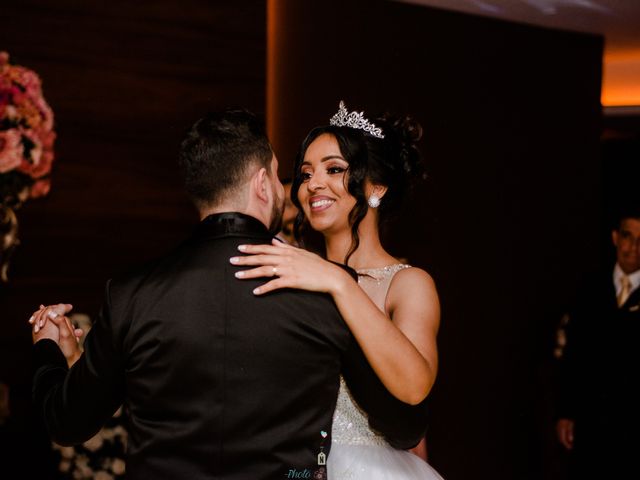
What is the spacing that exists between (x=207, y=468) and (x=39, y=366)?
1.61ft

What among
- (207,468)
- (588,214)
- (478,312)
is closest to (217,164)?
(207,468)

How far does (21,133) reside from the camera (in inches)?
117

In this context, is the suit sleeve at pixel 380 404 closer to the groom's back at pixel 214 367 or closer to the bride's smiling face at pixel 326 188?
the groom's back at pixel 214 367

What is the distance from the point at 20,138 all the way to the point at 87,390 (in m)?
1.60

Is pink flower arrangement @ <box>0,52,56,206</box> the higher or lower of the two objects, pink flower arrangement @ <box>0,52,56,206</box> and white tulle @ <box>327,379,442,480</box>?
the higher

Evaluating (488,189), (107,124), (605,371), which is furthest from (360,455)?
(488,189)

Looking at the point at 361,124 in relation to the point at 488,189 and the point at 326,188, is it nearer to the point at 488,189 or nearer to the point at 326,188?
the point at 326,188

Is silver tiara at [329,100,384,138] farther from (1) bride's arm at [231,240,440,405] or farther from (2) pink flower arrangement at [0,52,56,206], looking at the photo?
(2) pink flower arrangement at [0,52,56,206]

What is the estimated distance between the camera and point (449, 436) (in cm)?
458

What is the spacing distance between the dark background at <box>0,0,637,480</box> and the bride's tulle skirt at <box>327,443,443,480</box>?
164 centimetres

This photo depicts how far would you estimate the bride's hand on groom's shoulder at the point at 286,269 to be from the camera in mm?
1615

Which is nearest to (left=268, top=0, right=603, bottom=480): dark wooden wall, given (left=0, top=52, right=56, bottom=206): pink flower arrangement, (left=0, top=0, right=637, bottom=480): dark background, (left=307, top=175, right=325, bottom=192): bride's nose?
(left=0, top=0, right=637, bottom=480): dark background

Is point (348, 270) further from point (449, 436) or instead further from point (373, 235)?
point (449, 436)

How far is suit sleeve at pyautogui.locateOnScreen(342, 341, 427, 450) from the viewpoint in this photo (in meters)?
1.74
